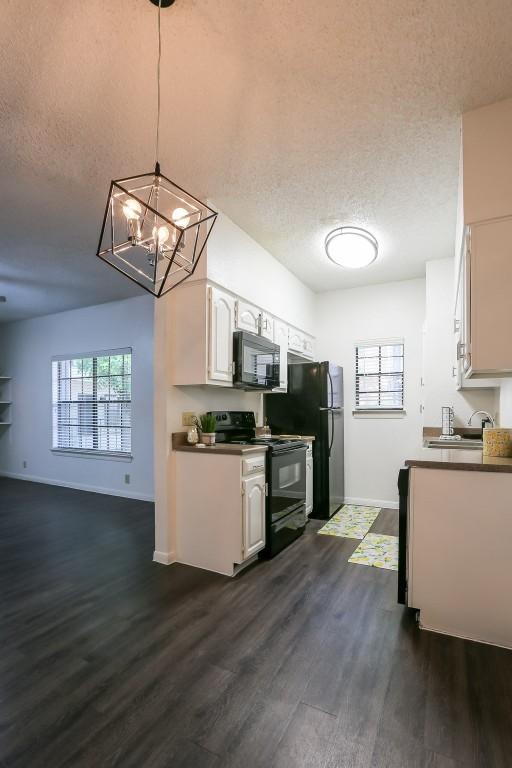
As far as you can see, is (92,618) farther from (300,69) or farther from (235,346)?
(300,69)

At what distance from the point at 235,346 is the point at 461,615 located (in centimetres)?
236

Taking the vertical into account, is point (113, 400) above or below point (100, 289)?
below

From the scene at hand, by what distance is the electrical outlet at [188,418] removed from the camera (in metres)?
3.32

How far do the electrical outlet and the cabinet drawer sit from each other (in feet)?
2.14

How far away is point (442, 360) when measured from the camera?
13.2ft

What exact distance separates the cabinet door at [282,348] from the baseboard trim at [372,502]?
5.62 feet

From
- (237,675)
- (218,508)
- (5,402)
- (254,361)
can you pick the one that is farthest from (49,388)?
(237,675)

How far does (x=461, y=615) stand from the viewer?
6.82ft

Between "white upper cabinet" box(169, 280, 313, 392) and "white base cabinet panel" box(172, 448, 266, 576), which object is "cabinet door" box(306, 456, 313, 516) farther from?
"white upper cabinet" box(169, 280, 313, 392)

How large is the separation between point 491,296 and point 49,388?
6.24m

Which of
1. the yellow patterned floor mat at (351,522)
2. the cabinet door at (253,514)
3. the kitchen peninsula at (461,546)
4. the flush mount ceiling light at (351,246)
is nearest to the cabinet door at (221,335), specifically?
the cabinet door at (253,514)

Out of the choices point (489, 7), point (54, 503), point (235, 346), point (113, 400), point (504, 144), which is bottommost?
point (54, 503)

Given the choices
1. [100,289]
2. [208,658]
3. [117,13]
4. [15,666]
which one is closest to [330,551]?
[208,658]

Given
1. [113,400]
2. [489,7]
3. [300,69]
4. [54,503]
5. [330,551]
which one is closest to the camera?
[489,7]
